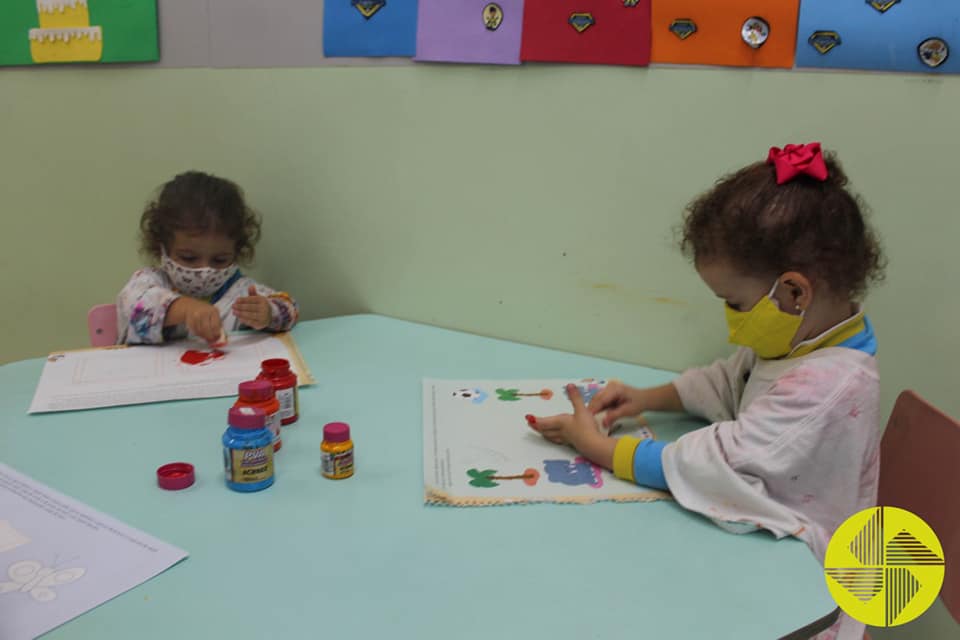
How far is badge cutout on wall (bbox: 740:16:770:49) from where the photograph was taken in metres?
1.09

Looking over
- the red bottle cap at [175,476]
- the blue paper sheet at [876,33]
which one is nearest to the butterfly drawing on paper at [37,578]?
the red bottle cap at [175,476]

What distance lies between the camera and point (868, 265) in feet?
2.99

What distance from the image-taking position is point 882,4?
1029 mm

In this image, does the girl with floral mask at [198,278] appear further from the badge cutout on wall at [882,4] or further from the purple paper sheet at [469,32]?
the badge cutout on wall at [882,4]

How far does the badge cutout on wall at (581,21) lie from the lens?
47.2 inches

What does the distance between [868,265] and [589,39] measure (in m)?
0.56

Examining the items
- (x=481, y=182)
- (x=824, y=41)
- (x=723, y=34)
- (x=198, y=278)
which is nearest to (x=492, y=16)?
(x=481, y=182)

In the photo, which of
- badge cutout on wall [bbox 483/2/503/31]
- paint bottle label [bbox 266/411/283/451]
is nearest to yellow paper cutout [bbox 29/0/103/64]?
badge cutout on wall [bbox 483/2/503/31]

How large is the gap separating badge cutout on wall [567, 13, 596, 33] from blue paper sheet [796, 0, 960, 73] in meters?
0.31

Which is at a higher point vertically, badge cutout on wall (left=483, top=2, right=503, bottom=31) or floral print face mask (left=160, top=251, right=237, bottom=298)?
badge cutout on wall (left=483, top=2, right=503, bottom=31)

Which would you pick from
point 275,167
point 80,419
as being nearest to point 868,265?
point 80,419

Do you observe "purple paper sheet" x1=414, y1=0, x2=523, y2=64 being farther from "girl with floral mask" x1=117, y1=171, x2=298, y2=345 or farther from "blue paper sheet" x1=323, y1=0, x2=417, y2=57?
"girl with floral mask" x1=117, y1=171, x2=298, y2=345

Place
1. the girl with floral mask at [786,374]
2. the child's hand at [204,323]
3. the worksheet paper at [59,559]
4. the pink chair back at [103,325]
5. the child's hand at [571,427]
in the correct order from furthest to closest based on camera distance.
A: 1. the pink chair back at [103,325]
2. the child's hand at [204,323]
3. the child's hand at [571,427]
4. the girl with floral mask at [786,374]
5. the worksheet paper at [59,559]

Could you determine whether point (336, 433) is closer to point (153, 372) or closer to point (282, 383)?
point (282, 383)
